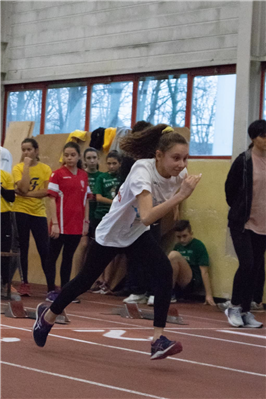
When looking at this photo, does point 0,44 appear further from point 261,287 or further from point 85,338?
point 85,338

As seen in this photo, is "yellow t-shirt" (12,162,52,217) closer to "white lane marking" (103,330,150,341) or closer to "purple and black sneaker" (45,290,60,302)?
"purple and black sneaker" (45,290,60,302)

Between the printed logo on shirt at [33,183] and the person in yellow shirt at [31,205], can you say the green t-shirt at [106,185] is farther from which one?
the printed logo on shirt at [33,183]

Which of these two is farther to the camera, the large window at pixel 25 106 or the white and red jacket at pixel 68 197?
the large window at pixel 25 106

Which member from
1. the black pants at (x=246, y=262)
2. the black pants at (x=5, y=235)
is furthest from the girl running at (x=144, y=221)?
the black pants at (x=5, y=235)

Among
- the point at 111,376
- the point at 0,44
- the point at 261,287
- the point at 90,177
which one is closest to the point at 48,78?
the point at 0,44

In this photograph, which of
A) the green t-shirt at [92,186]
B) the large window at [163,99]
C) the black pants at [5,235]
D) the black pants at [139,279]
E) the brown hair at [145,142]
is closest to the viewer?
the brown hair at [145,142]

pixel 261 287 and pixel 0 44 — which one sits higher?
pixel 0 44

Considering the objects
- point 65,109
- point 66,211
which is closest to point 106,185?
point 66,211

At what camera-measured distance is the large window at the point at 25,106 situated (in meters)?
14.5

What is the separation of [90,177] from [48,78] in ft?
14.0

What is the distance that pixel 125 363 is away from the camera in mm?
4867

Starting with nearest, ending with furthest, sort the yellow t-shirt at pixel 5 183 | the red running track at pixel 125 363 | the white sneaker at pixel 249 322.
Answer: the red running track at pixel 125 363, the white sneaker at pixel 249 322, the yellow t-shirt at pixel 5 183

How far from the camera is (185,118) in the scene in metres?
12.0

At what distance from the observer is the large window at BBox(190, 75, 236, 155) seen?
11.3 meters
